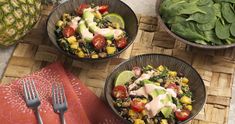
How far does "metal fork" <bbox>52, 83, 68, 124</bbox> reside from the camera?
157 centimetres

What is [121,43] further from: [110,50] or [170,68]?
[170,68]

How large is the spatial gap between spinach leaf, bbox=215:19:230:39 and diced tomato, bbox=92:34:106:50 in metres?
0.43

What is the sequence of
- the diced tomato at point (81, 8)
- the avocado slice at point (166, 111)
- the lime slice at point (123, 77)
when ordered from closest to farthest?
1. the avocado slice at point (166, 111)
2. the lime slice at point (123, 77)
3. the diced tomato at point (81, 8)

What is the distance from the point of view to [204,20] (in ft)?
5.79

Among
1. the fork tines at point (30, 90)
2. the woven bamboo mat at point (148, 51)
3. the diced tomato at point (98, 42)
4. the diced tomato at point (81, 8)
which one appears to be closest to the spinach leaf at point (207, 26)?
the woven bamboo mat at point (148, 51)

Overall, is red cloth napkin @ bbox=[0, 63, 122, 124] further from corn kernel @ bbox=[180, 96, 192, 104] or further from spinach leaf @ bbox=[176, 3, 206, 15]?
spinach leaf @ bbox=[176, 3, 206, 15]

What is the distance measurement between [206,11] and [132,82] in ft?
1.35

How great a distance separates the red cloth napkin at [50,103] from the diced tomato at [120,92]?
2.7 inches

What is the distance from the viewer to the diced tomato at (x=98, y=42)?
175 centimetres

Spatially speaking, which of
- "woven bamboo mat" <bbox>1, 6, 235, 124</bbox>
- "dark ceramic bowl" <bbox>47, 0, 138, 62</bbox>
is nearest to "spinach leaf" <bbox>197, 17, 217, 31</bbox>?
"woven bamboo mat" <bbox>1, 6, 235, 124</bbox>

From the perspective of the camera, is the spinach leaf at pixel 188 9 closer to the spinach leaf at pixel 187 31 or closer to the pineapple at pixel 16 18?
the spinach leaf at pixel 187 31

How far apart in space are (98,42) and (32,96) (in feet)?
1.08

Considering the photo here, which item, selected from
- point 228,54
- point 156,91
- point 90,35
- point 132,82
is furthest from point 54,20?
point 228,54

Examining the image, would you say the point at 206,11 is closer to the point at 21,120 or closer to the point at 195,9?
the point at 195,9
